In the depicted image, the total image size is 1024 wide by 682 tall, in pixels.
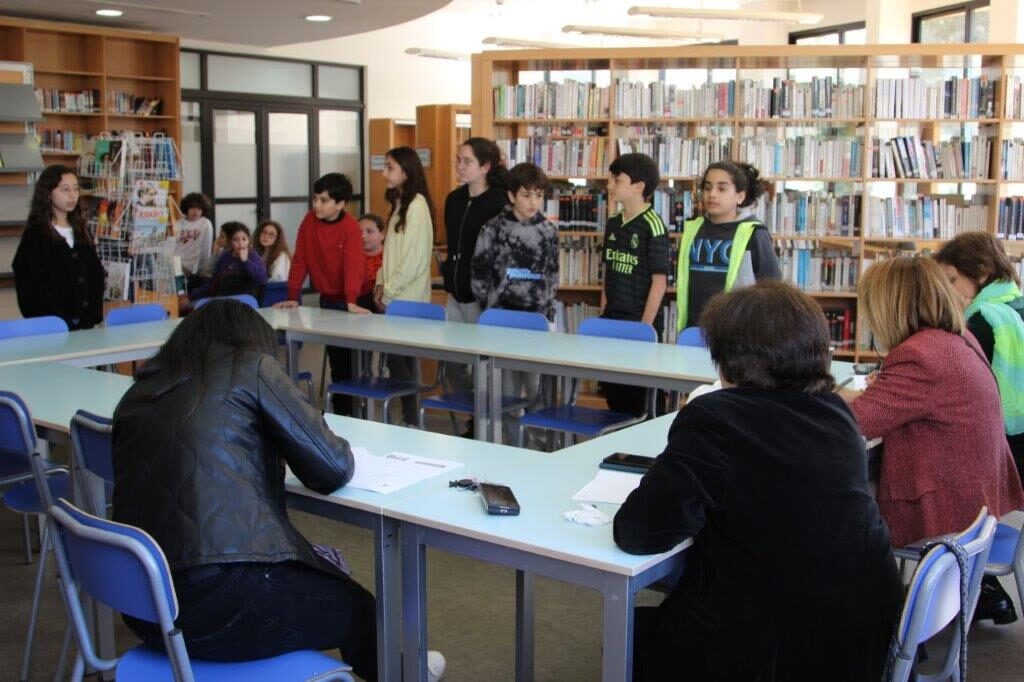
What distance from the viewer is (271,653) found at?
2.40 meters

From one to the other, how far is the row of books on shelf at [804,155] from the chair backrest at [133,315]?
139 inches

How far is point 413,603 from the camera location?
102 inches

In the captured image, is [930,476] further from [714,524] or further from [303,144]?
[303,144]

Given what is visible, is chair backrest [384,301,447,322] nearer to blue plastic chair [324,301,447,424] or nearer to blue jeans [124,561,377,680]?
blue plastic chair [324,301,447,424]

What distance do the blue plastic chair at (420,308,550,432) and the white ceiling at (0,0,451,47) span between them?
410cm

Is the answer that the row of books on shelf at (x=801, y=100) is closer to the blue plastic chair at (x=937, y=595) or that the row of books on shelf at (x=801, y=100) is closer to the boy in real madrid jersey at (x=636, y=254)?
the boy in real madrid jersey at (x=636, y=254)

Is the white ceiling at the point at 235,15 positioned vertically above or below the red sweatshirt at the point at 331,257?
above

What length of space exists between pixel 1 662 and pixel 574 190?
457 centimetres

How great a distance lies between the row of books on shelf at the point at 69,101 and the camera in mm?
9620

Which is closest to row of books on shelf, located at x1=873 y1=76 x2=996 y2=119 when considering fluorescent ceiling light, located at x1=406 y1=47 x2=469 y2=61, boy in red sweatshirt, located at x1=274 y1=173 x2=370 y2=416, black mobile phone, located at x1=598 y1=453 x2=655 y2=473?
boy in red sweatshirt, located at x1=274 y1=173 x2=370 y2=416

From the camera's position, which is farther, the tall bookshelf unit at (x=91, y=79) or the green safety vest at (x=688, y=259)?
the tall bookshelf unit at (x=91, y=79)

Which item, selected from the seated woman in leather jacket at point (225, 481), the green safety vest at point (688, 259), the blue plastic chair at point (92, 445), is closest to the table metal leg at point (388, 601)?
the seated woman in leather jacket at point (225, 481)

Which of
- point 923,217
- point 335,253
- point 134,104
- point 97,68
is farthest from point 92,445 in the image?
point 134,104

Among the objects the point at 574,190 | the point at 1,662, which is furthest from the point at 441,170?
the point at 1,662
